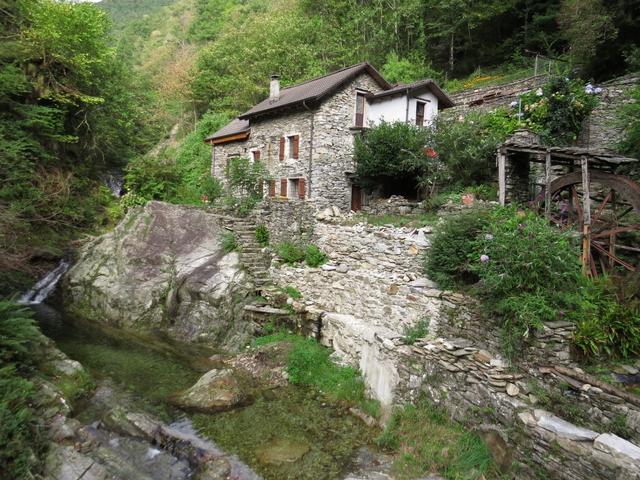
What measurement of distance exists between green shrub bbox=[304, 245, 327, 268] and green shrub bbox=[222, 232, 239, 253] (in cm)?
375

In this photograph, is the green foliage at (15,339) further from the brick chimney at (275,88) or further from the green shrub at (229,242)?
the brick chimney at (275,88)

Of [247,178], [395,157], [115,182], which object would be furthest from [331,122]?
[115,182]

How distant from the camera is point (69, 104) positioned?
21453 millimetres

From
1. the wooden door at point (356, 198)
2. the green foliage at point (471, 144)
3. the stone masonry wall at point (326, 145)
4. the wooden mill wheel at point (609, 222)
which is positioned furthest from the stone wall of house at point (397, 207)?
the wooden mill wheel at point (609, 222)

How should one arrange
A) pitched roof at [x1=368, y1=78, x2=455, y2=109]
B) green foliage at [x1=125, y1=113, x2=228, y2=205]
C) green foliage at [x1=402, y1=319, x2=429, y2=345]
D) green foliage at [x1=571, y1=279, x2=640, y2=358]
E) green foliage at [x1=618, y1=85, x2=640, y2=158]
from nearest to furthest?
green foliage at [x1=571, y1=279, x2=640, y2=358] → green foliage at [x1=402, y1=319, x2=429, y2=345] → green foliage at [x1=618, y1=85, x2=640, y2=158] → pitched roof at [x1=368, y1=78, x2=455, y2=109] → green foliage at [x1=125, y1=113, x2=228, y2=205]

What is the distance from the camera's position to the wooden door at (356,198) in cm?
1972

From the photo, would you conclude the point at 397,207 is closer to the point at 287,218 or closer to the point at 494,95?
the point at 287,218

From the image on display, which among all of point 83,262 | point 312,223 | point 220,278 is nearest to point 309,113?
point 312,223

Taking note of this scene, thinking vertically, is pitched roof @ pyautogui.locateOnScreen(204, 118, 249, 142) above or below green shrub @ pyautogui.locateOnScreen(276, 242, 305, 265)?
above

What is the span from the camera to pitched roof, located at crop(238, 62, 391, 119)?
18.4m

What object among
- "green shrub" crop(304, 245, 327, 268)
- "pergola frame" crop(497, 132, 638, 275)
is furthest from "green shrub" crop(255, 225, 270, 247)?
"pergola frame" crop(497, 132, 638, 275)

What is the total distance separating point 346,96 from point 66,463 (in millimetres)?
17549

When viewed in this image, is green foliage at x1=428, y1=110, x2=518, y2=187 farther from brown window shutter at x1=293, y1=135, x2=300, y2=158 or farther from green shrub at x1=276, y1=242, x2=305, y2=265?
brown window shutter at x1=293, y1=135, x2=300, y2=158

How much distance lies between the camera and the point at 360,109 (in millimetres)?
19922
